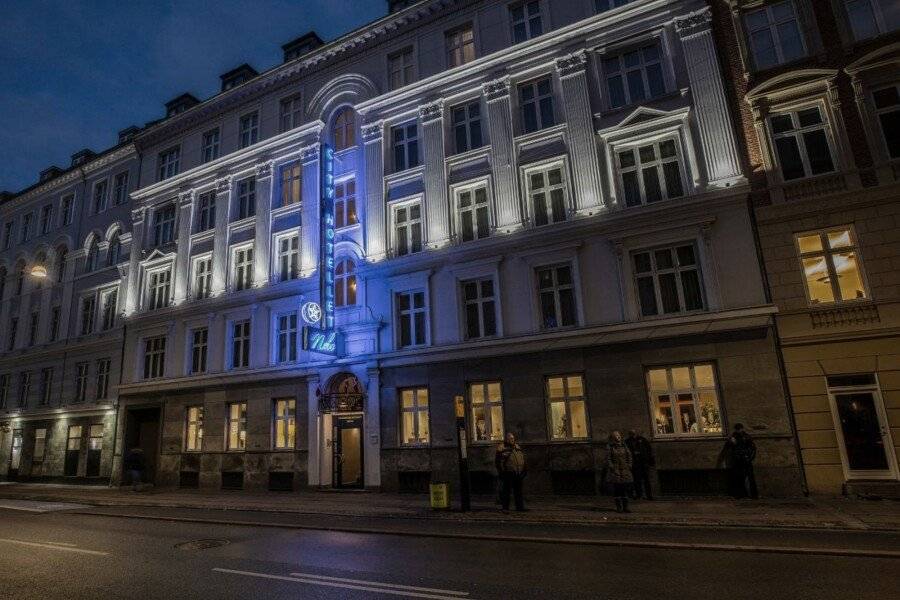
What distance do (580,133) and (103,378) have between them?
27.6 m

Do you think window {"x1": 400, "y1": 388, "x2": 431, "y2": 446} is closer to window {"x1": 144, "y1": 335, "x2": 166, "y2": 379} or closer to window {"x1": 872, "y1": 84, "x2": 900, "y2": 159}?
window {"x1": 144, "y1": 335, "x2": 166, "y2": 379}

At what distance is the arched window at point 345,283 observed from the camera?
842 inches

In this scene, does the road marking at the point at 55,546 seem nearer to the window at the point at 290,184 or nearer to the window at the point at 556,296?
the window at the point at 556,296

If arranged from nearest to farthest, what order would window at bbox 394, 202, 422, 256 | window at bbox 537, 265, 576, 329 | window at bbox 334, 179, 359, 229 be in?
window at bbox 537, 265, 576, 329, window at bbox 394, 202, 422, 256, window at bbox 334, 179, 359, 229

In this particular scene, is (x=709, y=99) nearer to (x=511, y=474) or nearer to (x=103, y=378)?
(x=511, y=474)

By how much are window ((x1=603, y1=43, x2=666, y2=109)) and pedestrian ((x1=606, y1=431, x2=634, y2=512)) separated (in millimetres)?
11880

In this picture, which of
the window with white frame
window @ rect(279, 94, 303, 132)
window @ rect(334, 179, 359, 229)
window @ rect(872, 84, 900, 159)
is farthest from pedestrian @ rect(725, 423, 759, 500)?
window @ rect(279, 94, 303, 132)

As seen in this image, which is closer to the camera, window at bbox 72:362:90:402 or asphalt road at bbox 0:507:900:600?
asphalt road at bbox 0:507:900:600

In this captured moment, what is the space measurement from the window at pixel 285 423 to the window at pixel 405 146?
10978mm

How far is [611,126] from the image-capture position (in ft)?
58.9

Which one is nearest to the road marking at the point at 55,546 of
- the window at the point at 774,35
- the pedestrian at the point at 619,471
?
the pedestrian at the point at 619,471

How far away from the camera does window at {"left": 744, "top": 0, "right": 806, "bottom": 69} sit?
16.6m

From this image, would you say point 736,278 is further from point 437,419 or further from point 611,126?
point 437,419

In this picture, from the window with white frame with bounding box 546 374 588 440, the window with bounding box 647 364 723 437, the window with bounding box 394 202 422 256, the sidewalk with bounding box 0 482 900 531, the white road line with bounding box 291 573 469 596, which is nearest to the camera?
the white road line with bounding box 291 573 469 596
